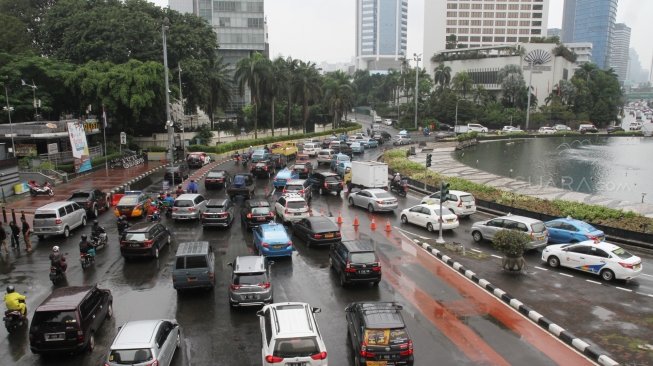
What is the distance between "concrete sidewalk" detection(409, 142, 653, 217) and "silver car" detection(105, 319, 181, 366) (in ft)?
105

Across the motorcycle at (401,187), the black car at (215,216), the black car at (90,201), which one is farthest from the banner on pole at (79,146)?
the motorcycle at (401,187)

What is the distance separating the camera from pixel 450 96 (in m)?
116

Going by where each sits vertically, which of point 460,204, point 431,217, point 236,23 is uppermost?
point 236,23

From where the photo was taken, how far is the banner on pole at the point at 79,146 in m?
43.4

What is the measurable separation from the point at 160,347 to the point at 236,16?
4436 inches

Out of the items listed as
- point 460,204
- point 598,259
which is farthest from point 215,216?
point 598,259

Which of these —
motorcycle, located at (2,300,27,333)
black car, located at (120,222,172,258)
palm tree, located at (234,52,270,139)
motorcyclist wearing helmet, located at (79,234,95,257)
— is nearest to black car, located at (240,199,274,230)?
black car, located at (120,222,172,258)

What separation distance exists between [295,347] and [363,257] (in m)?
7.48

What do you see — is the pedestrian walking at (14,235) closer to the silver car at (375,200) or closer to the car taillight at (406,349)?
the silver car at (375,200)

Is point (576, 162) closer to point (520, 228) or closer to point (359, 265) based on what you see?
point (520, 228)

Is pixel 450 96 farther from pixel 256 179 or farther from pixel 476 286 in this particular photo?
pixel 476 286

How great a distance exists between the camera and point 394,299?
18.0 metres

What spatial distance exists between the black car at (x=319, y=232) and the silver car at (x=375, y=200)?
7.88m

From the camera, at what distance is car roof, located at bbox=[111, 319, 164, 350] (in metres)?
11.7
